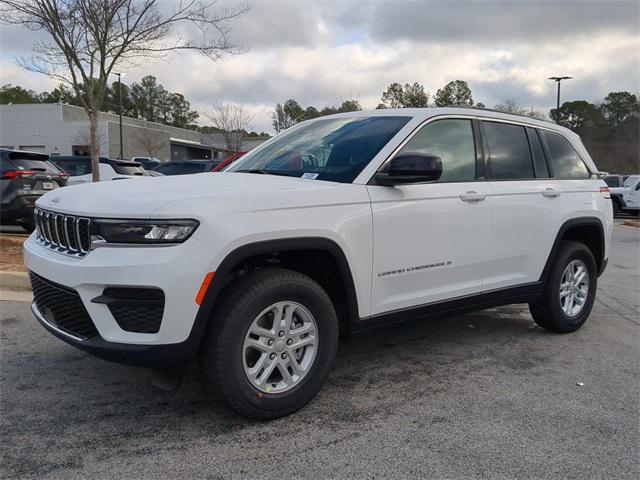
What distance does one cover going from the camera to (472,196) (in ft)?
13.1

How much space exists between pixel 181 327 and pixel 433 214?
72.8 inches

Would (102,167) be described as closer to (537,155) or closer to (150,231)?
(537,155)

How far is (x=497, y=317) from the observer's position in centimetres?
565

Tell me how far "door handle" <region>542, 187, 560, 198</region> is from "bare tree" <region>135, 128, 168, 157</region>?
5002cm

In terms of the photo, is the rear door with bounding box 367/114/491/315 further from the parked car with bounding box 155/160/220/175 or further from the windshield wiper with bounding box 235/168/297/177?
the parked car with bounding box 155/160/220/175

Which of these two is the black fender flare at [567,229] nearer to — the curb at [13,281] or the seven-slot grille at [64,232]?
the seven-slot grille at [64,232]

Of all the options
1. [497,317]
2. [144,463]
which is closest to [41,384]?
[144,463]

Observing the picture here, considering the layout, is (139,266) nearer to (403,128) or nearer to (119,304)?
(119,304)

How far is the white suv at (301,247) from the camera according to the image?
9.04 ft

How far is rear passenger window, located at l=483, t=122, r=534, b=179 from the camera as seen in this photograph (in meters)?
4.39

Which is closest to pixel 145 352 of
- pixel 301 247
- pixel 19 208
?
pixel 301 247

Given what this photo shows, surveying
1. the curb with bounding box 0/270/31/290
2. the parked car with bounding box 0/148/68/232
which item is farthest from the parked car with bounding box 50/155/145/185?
the curb with bounding box 0/270/31/290

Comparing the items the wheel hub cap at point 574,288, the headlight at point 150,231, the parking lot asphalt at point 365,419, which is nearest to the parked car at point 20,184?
the parking lot asphalt at point 365,419

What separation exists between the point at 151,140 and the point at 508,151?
51952 mm
